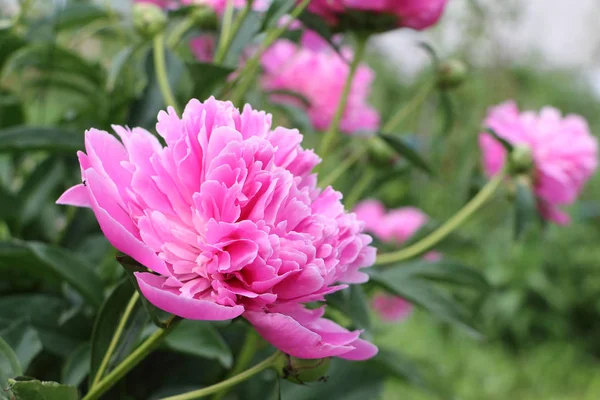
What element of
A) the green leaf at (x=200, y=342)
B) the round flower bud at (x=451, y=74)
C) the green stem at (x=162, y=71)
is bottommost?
the green leaf at (x=200, y=342)

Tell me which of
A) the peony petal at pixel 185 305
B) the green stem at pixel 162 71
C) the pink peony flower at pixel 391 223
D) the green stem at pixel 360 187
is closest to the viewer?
the peony petal at pixel 185 305

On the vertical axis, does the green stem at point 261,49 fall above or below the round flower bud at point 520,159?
above

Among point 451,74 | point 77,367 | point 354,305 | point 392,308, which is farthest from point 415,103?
point 392,308

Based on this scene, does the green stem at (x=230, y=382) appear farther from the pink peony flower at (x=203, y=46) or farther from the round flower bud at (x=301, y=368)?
the pink peony flower at (x=203, y=46)

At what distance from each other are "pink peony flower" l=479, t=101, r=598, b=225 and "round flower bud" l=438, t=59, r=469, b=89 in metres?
0.10

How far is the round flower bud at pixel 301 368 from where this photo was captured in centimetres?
27

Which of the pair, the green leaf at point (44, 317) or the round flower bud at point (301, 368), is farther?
the green leaf at point (44, 317)

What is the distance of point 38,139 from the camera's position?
42cm

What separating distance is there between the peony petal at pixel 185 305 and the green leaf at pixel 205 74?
0.69 ft

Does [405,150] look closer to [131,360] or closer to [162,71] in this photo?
[162,71]

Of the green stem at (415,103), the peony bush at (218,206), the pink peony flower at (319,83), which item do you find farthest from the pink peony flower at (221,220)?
the pink peony flower at (319,83)

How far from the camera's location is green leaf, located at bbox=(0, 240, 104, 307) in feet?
1.27

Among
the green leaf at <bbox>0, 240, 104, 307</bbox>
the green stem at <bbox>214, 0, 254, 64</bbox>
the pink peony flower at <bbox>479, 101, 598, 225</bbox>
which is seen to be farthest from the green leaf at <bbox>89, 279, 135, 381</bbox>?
the pink peony flower at <bbox>479, 101, 598, 225</bbox>

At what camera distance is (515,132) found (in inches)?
26.1
